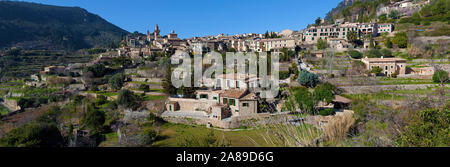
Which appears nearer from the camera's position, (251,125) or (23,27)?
(251,125)

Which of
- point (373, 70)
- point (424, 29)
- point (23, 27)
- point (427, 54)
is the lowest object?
point (373, 70)

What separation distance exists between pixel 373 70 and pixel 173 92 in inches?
965

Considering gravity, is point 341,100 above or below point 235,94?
A: below

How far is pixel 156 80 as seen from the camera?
35.0 meters

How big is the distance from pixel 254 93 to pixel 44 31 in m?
142

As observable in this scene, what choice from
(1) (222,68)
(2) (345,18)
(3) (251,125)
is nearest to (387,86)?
(3) (251,125)

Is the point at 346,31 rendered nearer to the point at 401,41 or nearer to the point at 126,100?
the point at 401,41

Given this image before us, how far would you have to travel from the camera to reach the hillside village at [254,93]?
18.2m

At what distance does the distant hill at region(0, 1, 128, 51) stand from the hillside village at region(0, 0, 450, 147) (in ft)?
226

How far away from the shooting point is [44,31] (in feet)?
395

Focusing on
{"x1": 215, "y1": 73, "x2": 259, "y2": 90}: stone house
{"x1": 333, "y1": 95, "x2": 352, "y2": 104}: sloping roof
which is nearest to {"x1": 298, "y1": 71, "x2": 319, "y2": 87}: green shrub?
{"x1": 333, "y1": 95, "x2": 352, "y2": 104}: sloping roof

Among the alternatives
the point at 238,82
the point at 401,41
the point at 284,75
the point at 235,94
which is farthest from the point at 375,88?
the point at 401,41

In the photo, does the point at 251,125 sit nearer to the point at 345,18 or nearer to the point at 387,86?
the point at 387,86
